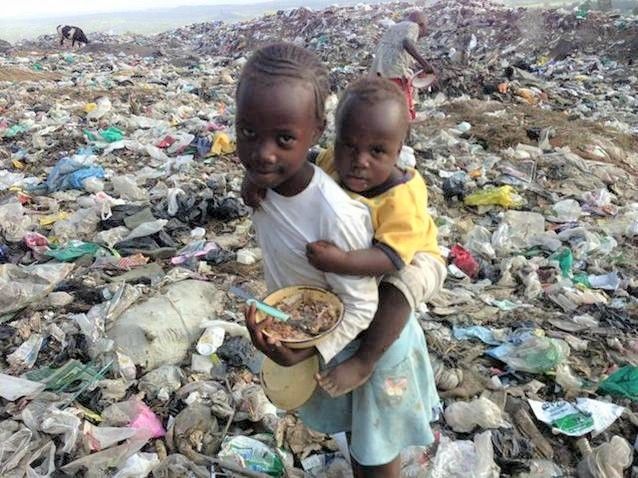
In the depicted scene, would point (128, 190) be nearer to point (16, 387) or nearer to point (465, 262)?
point (16, 387)

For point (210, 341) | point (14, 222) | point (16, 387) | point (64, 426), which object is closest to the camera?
point (64, 426)

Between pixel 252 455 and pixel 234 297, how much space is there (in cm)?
122

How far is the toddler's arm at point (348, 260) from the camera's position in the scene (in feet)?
3.59

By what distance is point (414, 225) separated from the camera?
1.14 m

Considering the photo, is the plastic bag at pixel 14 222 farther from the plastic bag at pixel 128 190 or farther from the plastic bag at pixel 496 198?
the plastic bag at pixel 496 198

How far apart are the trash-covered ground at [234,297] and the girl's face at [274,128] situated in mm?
1393

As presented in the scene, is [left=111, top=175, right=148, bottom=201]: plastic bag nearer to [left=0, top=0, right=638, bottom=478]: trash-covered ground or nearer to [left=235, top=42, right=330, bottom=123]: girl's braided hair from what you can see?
[left=0, top=0, right=638, bottom=478]: trash-covered ground

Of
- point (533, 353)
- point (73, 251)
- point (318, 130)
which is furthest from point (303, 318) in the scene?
point (73, 251)

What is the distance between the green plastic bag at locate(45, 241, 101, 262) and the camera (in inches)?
148

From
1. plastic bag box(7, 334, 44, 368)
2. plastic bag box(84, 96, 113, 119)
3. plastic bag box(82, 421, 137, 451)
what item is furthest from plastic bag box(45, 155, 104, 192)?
plastic bag box(82, 421, 137, 451)

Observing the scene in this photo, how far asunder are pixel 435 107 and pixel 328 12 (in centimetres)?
1038

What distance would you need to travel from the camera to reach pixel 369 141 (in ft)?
3.75

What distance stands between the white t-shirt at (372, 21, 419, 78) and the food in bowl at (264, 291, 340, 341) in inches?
194

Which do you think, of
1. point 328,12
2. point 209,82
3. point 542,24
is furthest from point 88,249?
point 328,12
